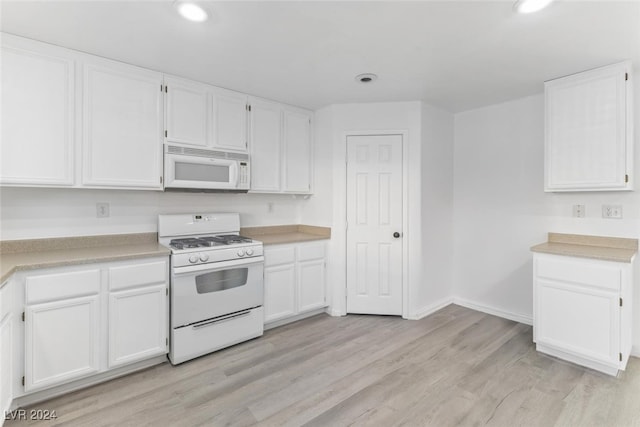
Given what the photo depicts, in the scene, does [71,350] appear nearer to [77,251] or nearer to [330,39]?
[77,251]

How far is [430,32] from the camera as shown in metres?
2.06

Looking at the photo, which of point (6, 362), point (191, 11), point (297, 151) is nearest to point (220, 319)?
point (6, 362)

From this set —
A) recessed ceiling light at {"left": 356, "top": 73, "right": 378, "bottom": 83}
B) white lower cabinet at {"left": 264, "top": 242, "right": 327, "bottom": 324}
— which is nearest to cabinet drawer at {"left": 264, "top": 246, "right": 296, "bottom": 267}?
white lower cabinet at {"left": 264, "top": 242, "right": 327, "bottom": 324}

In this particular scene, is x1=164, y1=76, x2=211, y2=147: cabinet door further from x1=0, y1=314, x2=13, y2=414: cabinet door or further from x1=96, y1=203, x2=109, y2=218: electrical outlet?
x1=0, y1=314, x2=13, y2=414: cabinet door

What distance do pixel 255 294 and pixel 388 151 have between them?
2.11 m

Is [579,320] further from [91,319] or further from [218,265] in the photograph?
[91,319]

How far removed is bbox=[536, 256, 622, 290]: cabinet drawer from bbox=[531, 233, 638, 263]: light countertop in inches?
2.6

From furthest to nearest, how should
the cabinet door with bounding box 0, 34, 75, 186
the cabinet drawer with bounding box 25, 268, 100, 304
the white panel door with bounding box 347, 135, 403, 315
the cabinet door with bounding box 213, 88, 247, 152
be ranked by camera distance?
the white panel door with bounding box 347, 135, 403, 315
the cabinet door with bounding box 213, 88, 247, 152
the cabinet door with bounding box 0, 34, 75, 186
the cabinet drawer with bounding box 25, 268, 100, 304

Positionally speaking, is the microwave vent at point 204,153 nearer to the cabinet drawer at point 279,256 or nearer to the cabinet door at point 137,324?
the cabinet drawer at point 279,256

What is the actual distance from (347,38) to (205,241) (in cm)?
205

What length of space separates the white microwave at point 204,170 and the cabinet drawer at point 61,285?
0.92 metres

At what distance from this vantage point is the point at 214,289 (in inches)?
105

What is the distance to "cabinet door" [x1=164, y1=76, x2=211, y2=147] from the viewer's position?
2.72 m

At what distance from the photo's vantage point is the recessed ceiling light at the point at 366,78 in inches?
108
